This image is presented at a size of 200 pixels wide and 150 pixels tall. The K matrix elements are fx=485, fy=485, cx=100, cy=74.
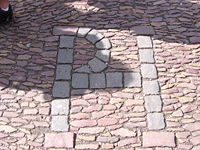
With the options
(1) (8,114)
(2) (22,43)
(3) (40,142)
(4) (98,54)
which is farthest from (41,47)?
(3) (40,142)

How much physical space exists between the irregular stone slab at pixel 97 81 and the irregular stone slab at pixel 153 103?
596 millimetres

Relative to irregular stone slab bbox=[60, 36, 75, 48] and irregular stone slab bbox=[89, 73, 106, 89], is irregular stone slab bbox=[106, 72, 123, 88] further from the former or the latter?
irregular stone slab bbox=[60, 36, 75, 48]

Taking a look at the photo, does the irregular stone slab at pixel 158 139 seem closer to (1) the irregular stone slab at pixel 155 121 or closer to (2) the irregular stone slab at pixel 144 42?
(1) the irregular stone slab at pixel 155 121

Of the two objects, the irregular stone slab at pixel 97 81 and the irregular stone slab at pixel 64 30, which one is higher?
the irregular stone slab at pixel 64 30

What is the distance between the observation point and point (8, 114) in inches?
225

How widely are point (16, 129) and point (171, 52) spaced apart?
8.07 feet

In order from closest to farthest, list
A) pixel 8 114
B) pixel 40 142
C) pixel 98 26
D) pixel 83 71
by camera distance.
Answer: pixel 40 142 → pixel 8 114 → pixel 83 71 → pixel 98 26

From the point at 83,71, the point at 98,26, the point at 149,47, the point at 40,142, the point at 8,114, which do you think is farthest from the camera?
the point at 98,26

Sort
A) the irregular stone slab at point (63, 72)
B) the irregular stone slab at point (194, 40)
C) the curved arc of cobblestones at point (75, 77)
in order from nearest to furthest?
the curved arc of cobblestones at point (75, 77)
the irregular stone slab at point (63, 72)
the irregular stone slab at point (194, 40)

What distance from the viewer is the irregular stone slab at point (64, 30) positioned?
23.2 ft

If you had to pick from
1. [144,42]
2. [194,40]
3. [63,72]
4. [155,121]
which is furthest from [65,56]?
[194,40]

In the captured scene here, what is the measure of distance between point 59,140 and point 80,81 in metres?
1.07

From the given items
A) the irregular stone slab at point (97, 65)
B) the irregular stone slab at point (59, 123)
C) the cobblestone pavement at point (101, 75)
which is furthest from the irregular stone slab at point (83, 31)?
the irregular stone slab at point (59, 123)

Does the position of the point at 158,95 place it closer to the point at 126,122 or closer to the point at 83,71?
the point at 126,122
